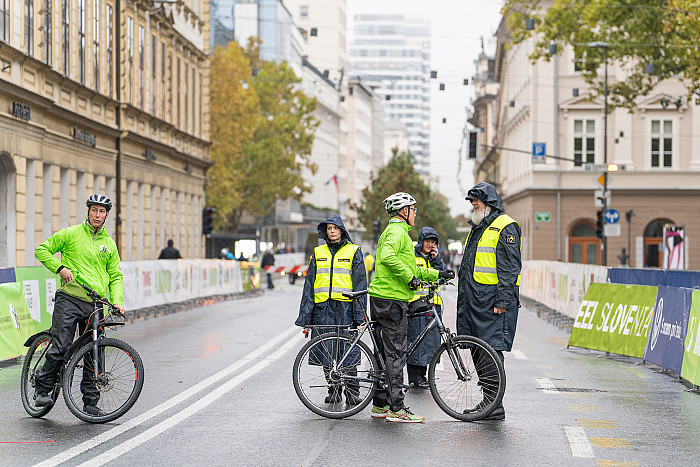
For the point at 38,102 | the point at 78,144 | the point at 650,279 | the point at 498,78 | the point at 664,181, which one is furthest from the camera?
the point at 498,78

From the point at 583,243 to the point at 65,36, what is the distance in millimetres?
31754

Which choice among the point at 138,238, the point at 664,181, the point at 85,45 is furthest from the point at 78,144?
the point at 664,181

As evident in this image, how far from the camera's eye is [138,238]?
44594 millimetres

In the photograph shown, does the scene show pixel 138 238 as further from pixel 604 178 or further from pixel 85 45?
pixel 604 178

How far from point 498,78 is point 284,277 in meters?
28.1

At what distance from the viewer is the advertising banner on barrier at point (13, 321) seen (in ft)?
50.4

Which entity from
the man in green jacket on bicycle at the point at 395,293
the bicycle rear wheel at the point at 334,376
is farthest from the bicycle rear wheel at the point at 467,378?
the bicycle rear wheel at the point at 334,376

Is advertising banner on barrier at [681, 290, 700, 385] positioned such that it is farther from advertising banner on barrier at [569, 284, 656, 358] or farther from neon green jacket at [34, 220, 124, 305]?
neon green jacket at [34, 220, 124, 305]

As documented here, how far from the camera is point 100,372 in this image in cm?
1035

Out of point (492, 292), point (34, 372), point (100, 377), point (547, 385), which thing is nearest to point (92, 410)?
point (100, 377)

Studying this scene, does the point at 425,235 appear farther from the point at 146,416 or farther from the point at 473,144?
the point at 473,144

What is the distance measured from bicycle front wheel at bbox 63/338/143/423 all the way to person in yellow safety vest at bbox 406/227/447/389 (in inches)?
119

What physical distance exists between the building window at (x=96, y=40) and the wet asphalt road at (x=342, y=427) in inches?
935

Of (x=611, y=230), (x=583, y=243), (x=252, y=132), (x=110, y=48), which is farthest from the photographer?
(x=252, y=132)
